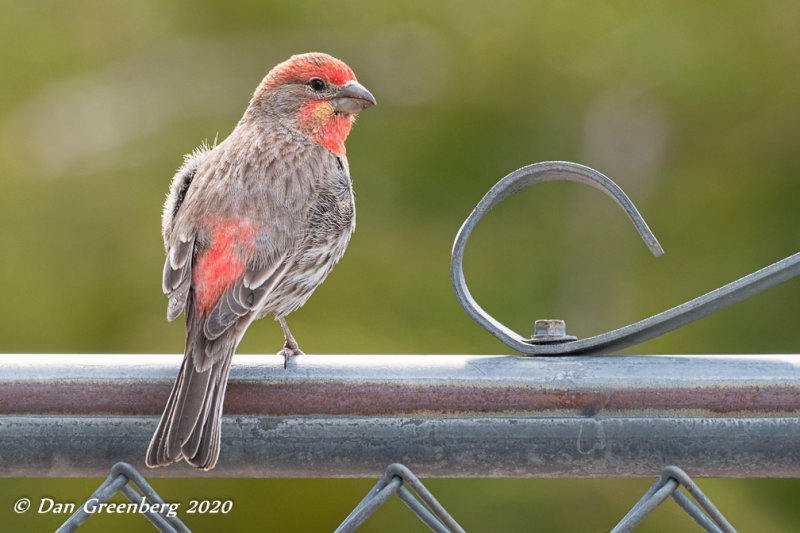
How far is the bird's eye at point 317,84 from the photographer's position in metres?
3.57

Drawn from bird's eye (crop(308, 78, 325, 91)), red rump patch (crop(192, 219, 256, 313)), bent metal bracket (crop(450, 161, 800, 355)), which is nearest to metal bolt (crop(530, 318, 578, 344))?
bent metal bracket (crop(450, 161, 800, 355))

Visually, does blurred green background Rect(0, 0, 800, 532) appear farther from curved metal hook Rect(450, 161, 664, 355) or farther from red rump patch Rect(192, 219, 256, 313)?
curved metal hook Rect(450, 161, 664, 355)

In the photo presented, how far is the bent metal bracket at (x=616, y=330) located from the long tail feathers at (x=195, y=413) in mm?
444

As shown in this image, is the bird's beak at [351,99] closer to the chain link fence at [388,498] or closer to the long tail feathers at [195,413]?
the long tail feathers at [195,413]

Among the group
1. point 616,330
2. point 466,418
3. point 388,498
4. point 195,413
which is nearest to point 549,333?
point 616,330

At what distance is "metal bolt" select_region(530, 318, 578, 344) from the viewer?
5.43 ft

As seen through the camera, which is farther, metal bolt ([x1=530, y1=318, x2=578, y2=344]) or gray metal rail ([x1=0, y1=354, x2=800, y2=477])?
metal bolt ([x1=530, y1=318, x2=578, y2=344])

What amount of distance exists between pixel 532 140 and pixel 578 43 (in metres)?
0.47

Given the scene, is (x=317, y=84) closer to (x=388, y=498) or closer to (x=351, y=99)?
(x=351, y=99)

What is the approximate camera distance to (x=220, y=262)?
268cm

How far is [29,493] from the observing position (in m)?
3.81

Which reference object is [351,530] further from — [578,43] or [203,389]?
[578,43]

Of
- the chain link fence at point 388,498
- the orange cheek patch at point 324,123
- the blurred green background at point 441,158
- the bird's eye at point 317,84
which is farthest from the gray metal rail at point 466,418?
the blurred green background at point 441,158

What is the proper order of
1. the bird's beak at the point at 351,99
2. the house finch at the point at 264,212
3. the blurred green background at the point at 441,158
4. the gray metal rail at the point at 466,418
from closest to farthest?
the gray metal rail at the point at 466,418
the house finch at the point at 264,212
the bird's beak at the point at 351,99
the blurred green background at the point at 441,158
